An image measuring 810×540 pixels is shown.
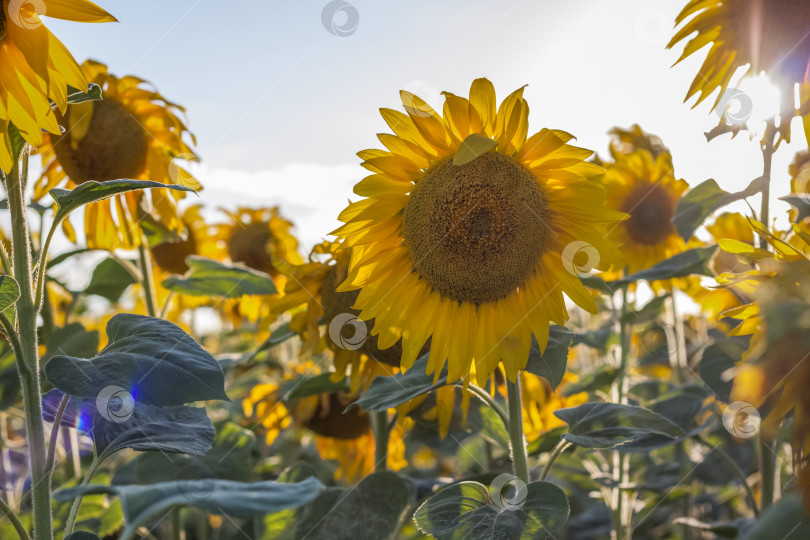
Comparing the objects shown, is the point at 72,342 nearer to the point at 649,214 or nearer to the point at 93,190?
the point at 93,190

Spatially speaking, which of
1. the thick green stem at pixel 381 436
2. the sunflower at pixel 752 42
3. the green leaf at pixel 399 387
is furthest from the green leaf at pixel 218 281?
the sunflower at pixel 752 42

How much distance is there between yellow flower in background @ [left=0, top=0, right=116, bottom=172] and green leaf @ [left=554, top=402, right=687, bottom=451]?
1168 millimetres

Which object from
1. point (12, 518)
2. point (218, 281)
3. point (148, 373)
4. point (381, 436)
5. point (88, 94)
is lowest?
point (381, 436)

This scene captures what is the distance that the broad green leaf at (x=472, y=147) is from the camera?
1240 mm

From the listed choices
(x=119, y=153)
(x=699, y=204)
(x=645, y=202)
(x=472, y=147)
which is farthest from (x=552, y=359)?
(x=645, y=202)

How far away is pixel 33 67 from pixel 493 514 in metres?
1.16

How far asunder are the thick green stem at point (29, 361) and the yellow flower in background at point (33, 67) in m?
0.06

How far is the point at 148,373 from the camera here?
0.98 m

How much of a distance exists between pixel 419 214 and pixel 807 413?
91 cm

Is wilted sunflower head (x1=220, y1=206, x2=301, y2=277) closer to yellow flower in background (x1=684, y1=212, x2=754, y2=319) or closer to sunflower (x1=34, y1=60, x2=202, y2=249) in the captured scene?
sunflower (x1=34, y1=60, x2=202, y2=249)

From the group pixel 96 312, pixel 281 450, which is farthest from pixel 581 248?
pixel 96 312

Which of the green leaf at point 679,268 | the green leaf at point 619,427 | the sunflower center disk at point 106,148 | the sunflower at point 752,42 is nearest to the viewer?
the green leaf at point 619,427

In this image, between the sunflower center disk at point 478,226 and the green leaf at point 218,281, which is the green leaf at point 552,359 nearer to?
the sunflower center disk at point 478,226

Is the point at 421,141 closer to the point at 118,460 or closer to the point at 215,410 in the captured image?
the point at 118,460
